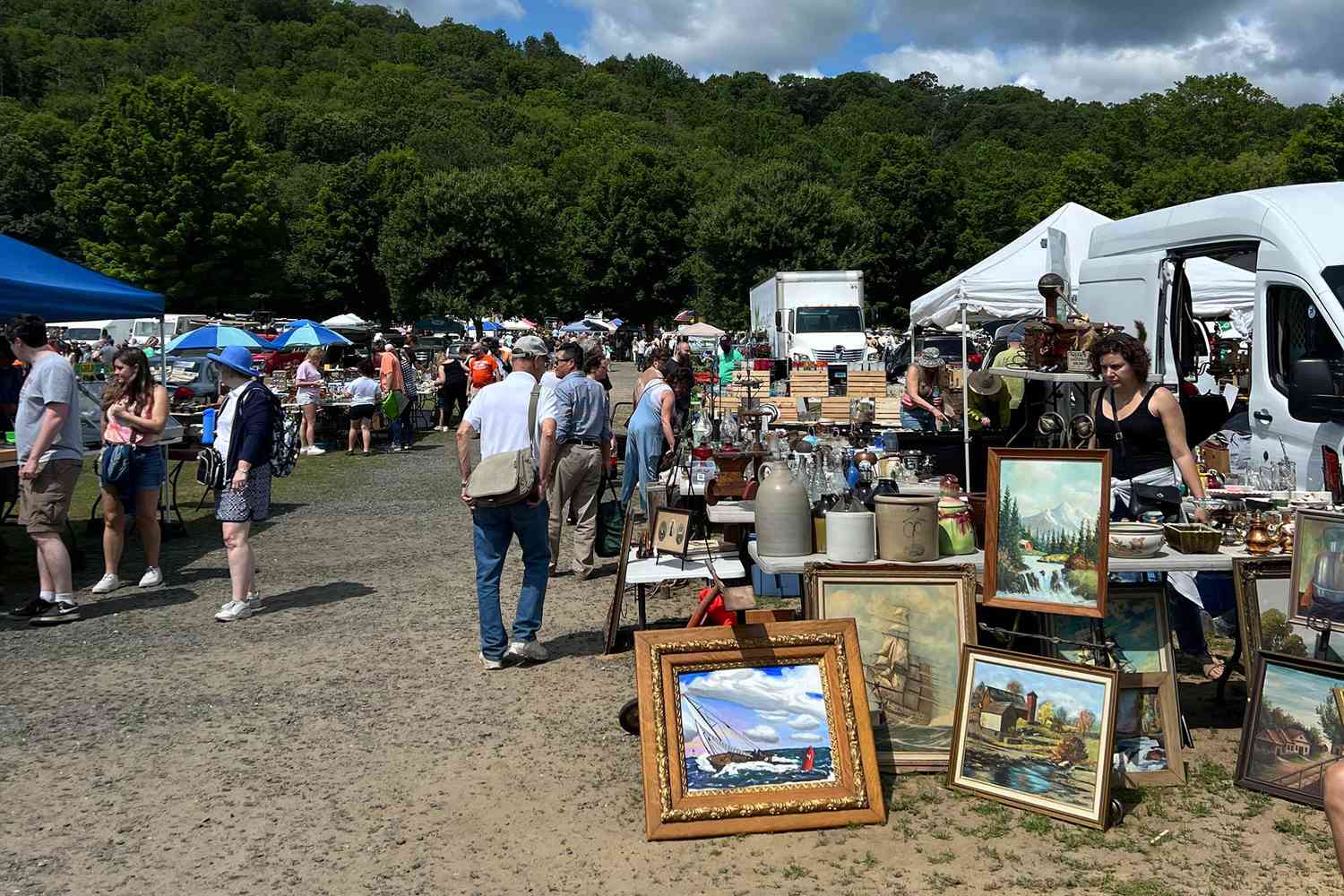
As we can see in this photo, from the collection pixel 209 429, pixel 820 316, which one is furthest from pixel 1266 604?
pixel 820 316

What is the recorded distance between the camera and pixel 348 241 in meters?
57.7

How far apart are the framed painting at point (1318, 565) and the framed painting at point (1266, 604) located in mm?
174

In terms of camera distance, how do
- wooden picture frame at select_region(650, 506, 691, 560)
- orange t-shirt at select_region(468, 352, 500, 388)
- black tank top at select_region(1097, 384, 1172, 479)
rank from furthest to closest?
orange t-shirt at select_region(468, 352, 500, 388), wooden picture frame at select_region(650, 506, 691, 560), black tank top at select_region(1097, 384, 1172, 479)

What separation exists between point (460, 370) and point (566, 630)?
13706mm

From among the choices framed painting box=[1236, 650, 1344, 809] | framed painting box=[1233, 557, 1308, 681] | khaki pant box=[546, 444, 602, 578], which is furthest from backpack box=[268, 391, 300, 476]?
framed painting box=[1236, 650, 1344, 809]

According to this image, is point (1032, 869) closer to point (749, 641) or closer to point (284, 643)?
point (749, 641)

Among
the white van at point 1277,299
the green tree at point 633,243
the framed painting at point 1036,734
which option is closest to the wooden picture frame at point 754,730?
Result: the framed painting at point 1036,734

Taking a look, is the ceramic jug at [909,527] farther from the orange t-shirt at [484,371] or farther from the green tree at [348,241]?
the green tree at [348,241]

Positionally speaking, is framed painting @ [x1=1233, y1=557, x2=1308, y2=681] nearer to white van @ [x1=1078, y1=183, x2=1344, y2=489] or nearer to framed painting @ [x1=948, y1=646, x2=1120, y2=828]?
framed painting @ [x1=948, y1=646, x2=1120, y2=828]

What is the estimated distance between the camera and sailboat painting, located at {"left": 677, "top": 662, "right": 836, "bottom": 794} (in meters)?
3.80

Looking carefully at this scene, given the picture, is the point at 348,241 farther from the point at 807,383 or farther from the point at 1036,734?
the point at 1036,734

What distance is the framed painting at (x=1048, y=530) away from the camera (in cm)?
389

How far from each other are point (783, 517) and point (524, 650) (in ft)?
6.49

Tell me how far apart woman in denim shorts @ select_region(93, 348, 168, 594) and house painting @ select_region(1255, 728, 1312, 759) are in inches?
262
